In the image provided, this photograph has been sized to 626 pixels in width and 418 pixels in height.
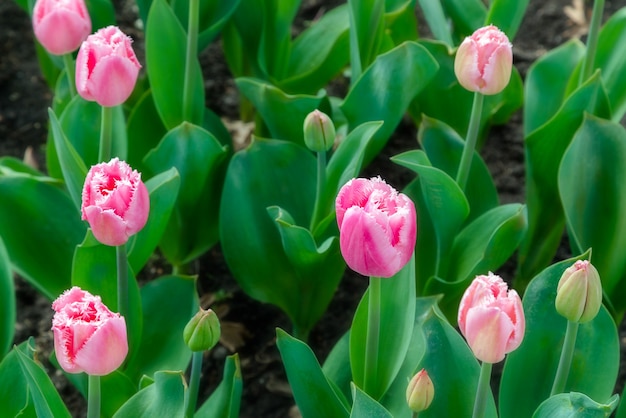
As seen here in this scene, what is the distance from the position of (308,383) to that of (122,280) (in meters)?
0.29

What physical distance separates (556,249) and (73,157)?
0.91 meters

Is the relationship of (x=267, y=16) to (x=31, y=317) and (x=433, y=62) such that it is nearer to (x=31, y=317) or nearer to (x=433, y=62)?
(x=433, y=62)

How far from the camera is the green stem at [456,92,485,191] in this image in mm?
1314

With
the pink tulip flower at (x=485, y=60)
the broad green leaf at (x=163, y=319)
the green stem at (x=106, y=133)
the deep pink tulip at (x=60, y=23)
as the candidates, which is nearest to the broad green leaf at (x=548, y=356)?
the pink tulip flower at (x=485, y=60)

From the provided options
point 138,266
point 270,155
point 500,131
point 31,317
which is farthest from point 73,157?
point 500,131

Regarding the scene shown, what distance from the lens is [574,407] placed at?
103 centimetres

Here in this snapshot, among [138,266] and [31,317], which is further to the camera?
[31,317]

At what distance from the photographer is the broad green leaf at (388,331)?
122cm

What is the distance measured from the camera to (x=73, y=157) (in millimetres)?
1378

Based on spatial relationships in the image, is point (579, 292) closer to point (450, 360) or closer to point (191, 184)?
point (450, 360)

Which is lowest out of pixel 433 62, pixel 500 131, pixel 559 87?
pixel 500 131

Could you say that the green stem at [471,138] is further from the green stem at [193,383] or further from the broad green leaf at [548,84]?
the green stem at [193,383]

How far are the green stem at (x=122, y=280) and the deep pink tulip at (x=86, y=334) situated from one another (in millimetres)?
290

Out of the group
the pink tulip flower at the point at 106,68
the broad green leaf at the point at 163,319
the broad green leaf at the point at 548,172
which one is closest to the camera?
the pink tulip flower at the point at 106,68
